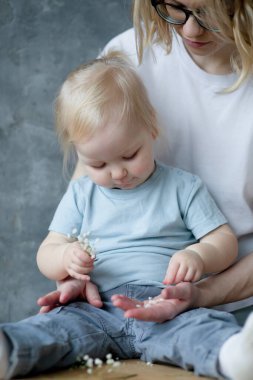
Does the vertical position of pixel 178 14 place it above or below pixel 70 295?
above

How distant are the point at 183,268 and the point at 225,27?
0.62m

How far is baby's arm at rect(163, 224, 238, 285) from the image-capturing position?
2.16 metres

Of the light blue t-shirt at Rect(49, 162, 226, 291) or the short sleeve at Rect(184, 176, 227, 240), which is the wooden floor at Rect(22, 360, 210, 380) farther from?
the short sleeve at Rect(184, 176, 227, 240)

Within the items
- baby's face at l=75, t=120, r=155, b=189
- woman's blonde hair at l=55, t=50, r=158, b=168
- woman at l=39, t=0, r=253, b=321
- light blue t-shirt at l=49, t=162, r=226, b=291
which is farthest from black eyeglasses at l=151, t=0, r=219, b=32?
light blue t-shirt at l=49, t=162, r=226, b=291

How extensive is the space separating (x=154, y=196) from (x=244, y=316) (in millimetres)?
456

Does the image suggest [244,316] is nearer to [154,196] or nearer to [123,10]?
[154,196]

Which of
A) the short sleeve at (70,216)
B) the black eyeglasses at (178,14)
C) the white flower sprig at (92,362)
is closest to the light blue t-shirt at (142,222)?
the short sleeve at (70,216)

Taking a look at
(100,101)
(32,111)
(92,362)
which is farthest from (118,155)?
(32,111)

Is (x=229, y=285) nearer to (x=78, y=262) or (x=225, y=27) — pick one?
(x=78, y=262)

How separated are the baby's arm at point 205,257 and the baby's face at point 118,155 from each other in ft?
0.78

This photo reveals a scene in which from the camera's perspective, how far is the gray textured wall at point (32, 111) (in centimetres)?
308

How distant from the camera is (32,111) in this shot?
3129mm

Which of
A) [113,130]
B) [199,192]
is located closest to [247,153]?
[199,192]

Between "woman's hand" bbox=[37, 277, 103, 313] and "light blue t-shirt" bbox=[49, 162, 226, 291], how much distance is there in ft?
0.15
